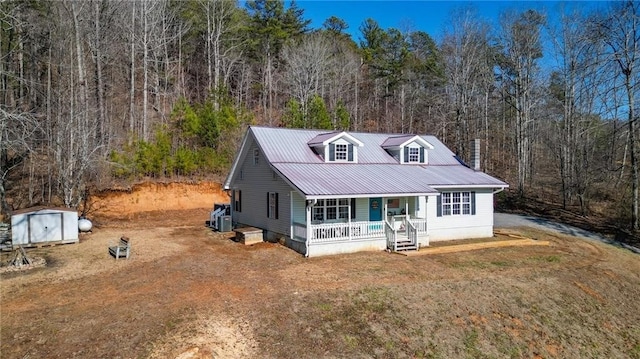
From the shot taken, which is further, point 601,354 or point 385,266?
point 385,266

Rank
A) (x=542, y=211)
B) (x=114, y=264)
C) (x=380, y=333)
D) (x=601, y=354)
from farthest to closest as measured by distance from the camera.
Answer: (x=542, y=211) → (x=114, y=264) → (x=601, y=354) → (x=380, y=333)

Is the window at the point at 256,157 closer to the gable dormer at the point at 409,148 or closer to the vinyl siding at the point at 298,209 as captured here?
the vinyl siding at the point at 298,209

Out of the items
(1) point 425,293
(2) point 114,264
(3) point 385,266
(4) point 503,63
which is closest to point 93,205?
(2) point 114,264

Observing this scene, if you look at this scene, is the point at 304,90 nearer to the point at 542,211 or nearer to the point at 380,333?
the point at 542,211

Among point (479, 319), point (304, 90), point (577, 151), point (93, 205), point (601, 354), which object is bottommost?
point (601, 354)

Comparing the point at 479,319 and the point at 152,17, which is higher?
the point at 152,17

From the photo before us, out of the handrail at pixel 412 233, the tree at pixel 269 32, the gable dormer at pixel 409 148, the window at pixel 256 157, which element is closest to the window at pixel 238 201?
the window at pixel 256 157

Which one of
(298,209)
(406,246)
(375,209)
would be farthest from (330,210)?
(406,246)
